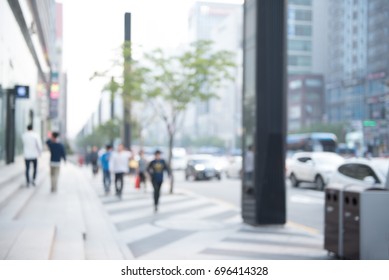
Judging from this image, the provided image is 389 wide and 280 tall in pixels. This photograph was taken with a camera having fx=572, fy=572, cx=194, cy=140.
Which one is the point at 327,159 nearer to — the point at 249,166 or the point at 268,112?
the point at 249,166

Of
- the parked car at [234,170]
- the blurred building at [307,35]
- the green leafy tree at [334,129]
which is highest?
the blurred building at [307,35]

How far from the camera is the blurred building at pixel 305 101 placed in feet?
251

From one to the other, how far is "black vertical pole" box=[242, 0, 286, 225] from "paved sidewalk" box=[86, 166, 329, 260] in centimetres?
45

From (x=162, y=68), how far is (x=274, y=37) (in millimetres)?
8692

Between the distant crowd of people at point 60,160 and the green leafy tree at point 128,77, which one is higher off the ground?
the green leafy tree at point 128,77

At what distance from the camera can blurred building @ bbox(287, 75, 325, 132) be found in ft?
251

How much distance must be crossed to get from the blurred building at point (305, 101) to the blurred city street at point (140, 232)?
63097mm

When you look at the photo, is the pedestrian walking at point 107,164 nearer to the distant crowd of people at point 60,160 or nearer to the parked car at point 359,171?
the distant crowd of people at point 60,160

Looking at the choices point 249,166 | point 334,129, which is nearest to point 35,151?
point 249,166

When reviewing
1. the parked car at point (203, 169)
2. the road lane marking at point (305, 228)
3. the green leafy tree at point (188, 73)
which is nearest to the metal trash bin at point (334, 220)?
the road lane marking at point (305, 228)

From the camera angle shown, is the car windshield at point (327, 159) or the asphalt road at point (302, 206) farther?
the car windshield at point (327, 159)
